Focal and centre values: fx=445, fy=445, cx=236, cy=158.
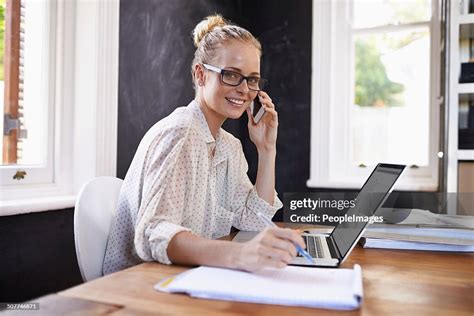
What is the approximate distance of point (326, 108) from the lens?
2684mm

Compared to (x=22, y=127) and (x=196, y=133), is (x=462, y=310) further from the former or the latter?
(x=22, y=127)

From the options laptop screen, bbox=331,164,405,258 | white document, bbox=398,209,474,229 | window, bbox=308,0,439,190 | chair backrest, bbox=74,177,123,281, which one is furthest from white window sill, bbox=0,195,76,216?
window, bbox=308,0,439,190

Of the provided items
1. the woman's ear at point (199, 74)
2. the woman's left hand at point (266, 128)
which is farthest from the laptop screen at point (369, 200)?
the woman's ear at point (199, 74)

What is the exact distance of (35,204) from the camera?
1.47m

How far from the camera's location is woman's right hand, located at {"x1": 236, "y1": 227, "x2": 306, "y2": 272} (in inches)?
32.5

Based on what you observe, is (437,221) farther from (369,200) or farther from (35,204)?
(35,204)

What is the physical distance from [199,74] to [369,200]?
672 mm

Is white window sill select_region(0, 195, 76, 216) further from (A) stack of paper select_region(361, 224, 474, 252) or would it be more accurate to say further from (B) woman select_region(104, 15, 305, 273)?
(A) stack of paper select_region(361, 224, 474, 252)

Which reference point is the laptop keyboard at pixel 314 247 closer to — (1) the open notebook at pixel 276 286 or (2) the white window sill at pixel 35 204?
(1) the open notebook at pixel 276 286

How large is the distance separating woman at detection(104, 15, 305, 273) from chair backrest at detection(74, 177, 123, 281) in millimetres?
33

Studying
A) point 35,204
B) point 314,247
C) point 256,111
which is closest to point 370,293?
point 314,247

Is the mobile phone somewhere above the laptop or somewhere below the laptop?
above

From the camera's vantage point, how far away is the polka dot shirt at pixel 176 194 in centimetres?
100

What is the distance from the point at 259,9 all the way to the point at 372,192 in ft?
6.76
